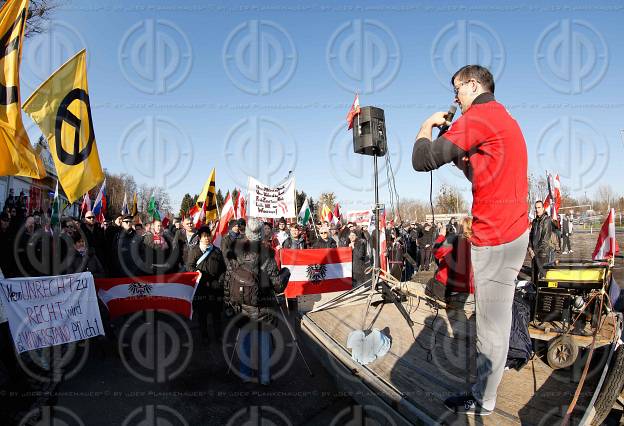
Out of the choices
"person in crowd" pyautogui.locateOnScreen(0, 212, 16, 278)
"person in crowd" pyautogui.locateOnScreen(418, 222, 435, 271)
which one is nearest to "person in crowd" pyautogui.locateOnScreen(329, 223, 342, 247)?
"person in crowd" pyautogui.locateOnScreen(418, 222, 435, 271)

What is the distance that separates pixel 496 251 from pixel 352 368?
1740 millimetres

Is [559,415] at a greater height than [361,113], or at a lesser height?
lesser

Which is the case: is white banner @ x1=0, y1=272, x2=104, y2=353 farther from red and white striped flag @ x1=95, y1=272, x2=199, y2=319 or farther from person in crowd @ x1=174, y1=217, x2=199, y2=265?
person in crowd @ x1=174, y1=217, x2=199, y2=265

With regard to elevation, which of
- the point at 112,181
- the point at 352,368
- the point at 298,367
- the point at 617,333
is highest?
the point at 112,181

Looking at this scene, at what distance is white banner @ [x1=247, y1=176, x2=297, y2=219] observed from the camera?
12844mm

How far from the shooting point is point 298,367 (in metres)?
5.41

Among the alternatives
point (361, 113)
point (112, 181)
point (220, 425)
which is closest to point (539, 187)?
point (361, 113)

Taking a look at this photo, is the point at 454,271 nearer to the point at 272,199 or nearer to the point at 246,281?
the point at 246,281

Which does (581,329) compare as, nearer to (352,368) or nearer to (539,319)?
(539,319)

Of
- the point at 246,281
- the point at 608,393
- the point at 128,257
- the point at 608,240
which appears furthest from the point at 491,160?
the point at 608,240

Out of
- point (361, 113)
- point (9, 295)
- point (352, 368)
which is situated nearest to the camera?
point (352, 368)

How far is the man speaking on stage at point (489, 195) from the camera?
227 centimetres

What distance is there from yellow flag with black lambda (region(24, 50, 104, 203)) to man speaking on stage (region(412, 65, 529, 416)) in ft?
14.3

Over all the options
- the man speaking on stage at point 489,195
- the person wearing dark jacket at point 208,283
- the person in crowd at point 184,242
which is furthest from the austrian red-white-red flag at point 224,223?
the man speaking on stage at point 489,195
